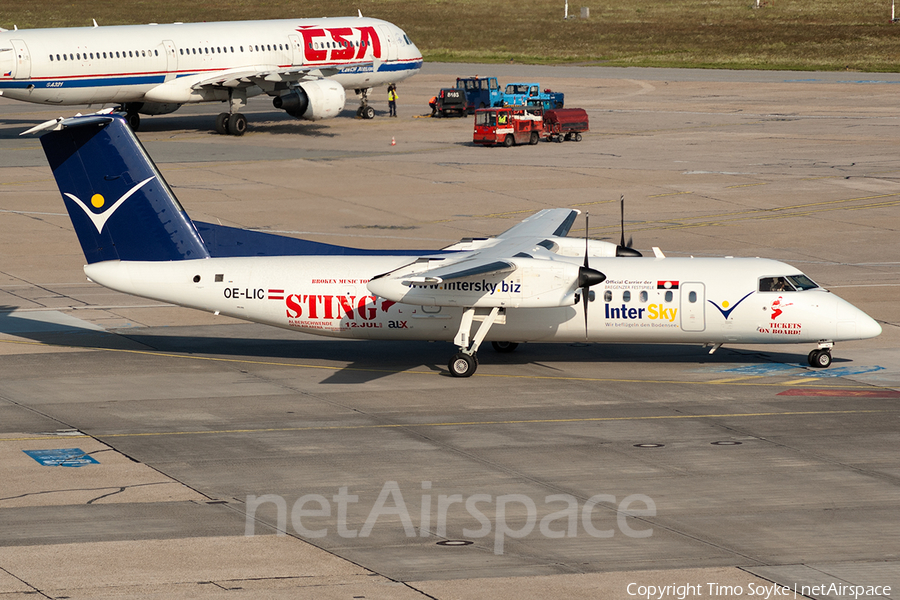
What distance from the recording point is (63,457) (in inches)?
877

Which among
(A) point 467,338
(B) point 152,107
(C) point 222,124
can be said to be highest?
(B) point 152,107

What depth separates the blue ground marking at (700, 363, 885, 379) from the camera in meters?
28.8

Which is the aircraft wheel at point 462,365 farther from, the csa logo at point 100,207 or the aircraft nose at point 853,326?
the csa logo at point 100,207

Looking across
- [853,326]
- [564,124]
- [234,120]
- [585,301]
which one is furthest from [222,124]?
[853,326]

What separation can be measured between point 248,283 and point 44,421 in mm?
6234

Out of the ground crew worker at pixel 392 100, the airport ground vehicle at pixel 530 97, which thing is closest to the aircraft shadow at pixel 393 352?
the airport ground vehicle at pixel 530 97

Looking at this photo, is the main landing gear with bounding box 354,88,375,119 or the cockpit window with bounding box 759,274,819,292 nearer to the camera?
the cockpit window with bounding box 759,274,819,292

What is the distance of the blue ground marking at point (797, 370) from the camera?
28797mm

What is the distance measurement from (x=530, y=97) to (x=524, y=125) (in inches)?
372

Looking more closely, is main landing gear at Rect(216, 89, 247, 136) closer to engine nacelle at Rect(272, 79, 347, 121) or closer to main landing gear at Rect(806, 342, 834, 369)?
engine nacelle at Rect(272, 79, 347, 121)

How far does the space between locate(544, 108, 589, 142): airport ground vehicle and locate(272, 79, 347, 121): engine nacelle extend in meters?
11.7

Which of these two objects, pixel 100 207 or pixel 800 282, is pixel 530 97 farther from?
pixel 100 207

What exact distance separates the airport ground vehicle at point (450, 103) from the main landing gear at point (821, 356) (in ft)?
161

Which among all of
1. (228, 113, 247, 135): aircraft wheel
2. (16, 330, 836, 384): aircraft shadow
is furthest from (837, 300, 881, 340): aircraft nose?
(228, 113, 247, 135): aircraft wheel
